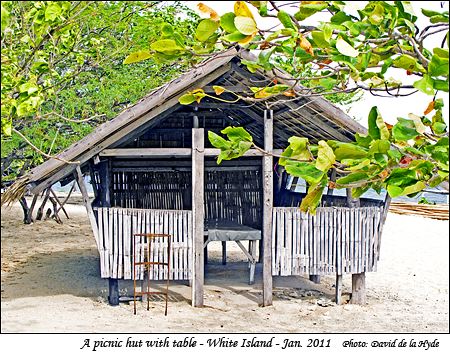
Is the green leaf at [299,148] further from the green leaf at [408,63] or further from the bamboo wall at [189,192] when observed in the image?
the bamboo wall at [189,192]

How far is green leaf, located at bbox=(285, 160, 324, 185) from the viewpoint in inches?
75.1

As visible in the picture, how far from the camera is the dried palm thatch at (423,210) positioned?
2839cm

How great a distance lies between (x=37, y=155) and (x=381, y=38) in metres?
11.5

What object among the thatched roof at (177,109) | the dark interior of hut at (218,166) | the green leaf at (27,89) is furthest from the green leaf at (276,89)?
the dark interior of hut at (218,166)

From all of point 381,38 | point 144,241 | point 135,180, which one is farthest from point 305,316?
point 381,38

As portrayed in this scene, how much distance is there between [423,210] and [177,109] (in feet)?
70.9

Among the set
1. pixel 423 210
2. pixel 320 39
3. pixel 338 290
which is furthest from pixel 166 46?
pixel 423 210

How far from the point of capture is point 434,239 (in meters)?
21.6

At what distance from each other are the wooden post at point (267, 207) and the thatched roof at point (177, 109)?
367 mm

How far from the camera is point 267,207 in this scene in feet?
32.9

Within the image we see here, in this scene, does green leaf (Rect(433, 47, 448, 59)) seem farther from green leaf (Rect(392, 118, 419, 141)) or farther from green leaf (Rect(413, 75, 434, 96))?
green leaf (Rect(392, 118, 419, 141))

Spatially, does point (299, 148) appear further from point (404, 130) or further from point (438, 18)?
point (438, 18)

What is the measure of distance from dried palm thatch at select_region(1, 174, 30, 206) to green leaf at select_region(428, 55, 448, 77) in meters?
7.48

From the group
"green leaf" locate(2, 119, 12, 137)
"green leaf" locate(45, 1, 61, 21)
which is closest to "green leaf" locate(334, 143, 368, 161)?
"green leaf" locate(2, 119, 12, 137)
